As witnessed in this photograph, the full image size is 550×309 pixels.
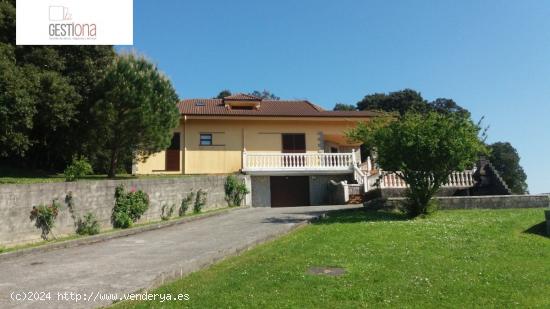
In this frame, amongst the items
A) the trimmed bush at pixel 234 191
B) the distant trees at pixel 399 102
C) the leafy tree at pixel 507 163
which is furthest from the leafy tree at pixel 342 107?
the trimmed bush at pixel 234 191

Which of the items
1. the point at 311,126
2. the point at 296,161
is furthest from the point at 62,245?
the point at 311,126

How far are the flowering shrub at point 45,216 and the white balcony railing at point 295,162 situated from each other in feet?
45.3

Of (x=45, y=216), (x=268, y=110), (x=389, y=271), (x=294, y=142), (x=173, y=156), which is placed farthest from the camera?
(x=268, y=110)

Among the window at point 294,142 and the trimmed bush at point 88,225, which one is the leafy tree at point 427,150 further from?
the window at point 294,142

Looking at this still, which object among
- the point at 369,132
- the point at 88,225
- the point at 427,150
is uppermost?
the point at 369,132

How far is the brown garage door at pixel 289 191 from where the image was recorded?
2508cm

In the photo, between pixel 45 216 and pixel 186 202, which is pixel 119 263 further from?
pixel 186 202

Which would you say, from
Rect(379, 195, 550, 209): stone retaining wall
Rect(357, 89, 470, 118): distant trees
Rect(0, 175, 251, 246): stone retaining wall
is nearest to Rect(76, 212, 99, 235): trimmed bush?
Rect(0, 175, 251, 246): stone retaining wall

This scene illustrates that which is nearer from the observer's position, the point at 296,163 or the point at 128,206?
the point at 128,206

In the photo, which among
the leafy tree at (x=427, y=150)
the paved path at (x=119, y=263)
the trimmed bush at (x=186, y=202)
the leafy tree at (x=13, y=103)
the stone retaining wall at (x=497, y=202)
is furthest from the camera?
the trimmed bush at (x=186, y=202)

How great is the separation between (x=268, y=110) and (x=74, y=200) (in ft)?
60.7

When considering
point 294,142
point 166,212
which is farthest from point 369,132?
point 294,142

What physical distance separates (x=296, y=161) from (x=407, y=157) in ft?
37.5

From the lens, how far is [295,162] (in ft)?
81.2
